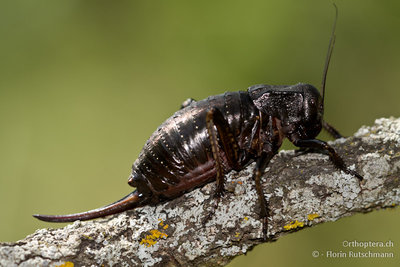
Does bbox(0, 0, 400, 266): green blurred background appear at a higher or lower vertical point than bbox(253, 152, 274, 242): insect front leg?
higher

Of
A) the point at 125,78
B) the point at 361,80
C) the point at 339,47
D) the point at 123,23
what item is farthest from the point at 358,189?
the point at 123,23

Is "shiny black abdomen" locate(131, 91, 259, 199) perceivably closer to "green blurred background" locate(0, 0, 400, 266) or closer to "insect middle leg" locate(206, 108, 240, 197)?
"insect middle leg" locate(206, 108, 240, 197)

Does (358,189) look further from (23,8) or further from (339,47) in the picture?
(23,8)

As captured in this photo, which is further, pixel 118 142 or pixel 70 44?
pixel 70 44

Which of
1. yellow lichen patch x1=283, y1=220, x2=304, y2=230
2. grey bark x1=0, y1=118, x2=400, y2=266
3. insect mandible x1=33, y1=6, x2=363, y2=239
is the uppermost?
insect mandible x1=33, y1=6, x2=363, y2=239

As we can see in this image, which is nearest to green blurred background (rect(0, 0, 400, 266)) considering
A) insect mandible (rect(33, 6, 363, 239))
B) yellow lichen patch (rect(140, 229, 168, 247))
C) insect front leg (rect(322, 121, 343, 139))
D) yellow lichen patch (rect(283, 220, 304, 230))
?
insect front leg (rect(322, 121, 343, 139))

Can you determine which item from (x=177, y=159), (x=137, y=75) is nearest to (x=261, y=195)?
(x=177, y=159)
